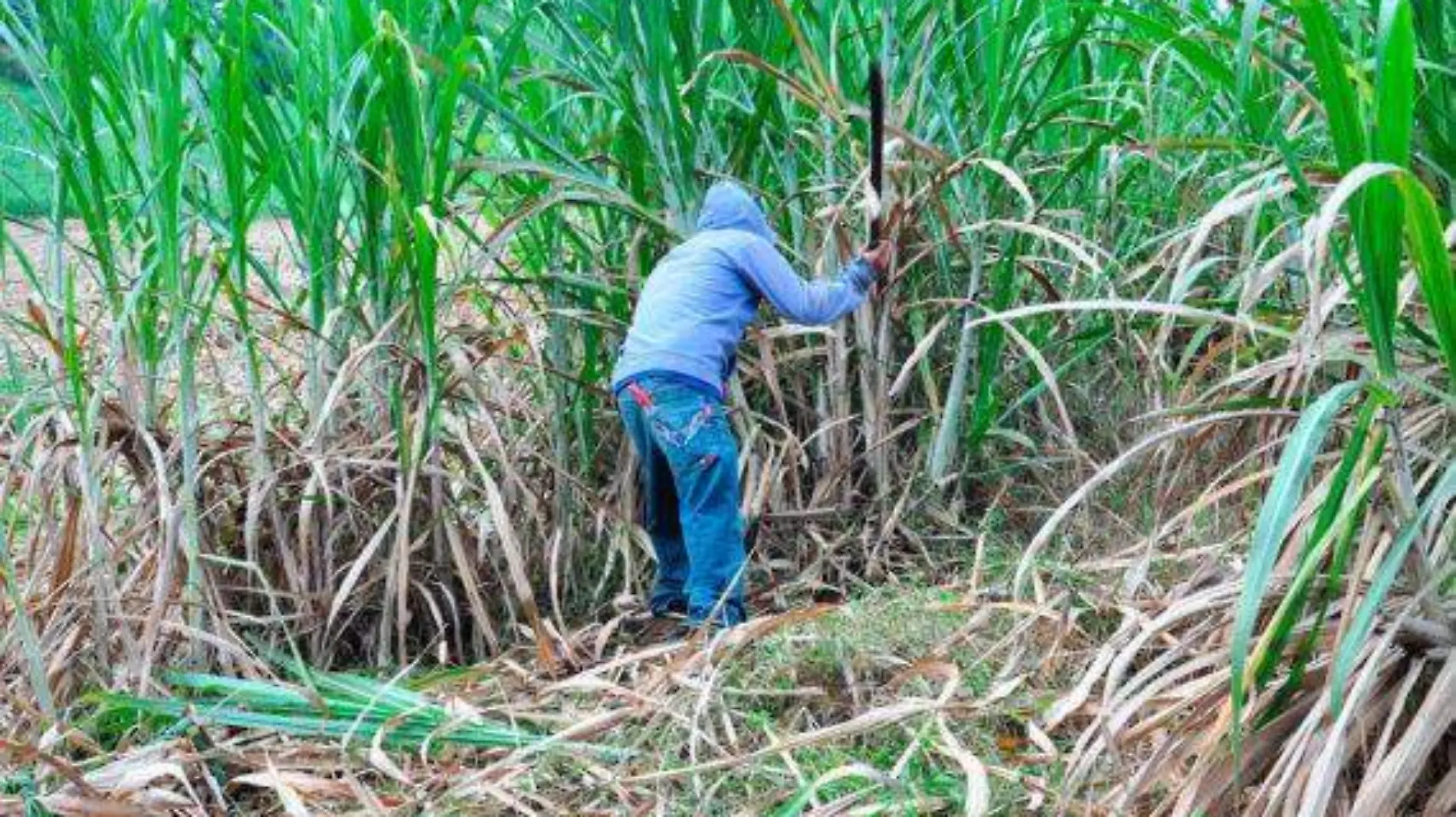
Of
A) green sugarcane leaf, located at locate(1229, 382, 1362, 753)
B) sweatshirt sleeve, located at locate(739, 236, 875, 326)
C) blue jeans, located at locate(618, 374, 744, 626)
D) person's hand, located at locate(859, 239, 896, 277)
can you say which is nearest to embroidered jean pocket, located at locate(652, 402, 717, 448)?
blue jeans, located at locate(618, 374, 744, 626)

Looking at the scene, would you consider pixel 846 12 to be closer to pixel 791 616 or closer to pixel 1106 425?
pixel 1106 425

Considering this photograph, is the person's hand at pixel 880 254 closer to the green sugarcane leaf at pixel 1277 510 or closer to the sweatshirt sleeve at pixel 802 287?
the sweatshirt sleeve at pixel 802 287

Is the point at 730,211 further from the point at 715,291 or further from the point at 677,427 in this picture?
the point at 677,427

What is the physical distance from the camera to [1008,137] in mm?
3371

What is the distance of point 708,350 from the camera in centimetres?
343

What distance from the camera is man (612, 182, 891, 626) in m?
3.33

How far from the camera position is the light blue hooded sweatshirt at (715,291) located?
331cm

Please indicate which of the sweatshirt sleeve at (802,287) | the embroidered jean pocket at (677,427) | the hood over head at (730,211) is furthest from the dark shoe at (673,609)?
the hood over head at (730,211)

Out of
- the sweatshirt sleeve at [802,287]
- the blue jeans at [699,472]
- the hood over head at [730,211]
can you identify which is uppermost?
the hood over head at [730,211]

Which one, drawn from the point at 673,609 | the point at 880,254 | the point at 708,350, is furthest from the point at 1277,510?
the point at 673,609

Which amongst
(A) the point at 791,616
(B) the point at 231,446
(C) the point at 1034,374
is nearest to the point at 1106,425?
(C) the point at 1034,374

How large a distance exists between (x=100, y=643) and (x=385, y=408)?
67cm

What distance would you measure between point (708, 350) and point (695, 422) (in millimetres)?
144

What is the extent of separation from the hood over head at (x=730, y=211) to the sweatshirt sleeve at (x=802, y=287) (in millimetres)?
38
